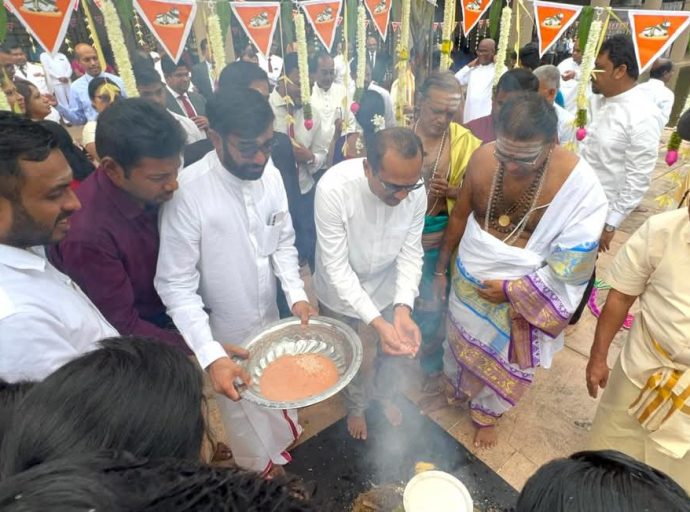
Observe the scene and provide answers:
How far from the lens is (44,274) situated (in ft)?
4.36

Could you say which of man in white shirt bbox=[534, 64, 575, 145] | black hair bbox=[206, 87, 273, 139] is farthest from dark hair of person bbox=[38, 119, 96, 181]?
man in white shirt bbox=[534, 64, 575, 145]

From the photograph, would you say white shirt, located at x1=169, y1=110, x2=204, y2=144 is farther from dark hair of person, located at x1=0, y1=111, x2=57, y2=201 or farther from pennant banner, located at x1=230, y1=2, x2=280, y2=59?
dark hair of person, located at x1=0, y1=111, x2=57, y2=201

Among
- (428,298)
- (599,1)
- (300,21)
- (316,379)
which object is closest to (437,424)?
(428,298)

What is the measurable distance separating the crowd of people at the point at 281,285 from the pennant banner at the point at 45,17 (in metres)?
0.61

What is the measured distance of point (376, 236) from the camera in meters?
2.30

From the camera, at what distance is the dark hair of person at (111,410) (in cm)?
73

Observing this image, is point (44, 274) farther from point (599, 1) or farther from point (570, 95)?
point (599, 1)

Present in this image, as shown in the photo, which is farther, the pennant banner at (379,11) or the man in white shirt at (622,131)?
the pennant banner at (379,11)

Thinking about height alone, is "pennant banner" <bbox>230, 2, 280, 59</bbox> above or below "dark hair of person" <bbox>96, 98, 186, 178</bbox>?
above

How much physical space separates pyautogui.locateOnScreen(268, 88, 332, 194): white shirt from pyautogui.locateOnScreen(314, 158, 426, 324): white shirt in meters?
1.80

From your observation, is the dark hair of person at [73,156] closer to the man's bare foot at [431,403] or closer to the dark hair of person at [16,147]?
the dark hair of person at [16,147]

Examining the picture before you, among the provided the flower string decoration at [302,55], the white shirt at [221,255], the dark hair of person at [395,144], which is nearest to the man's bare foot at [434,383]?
the white shirt at [221,255]

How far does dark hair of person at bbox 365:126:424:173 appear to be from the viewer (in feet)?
6.28

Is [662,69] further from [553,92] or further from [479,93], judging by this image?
[553,92]
